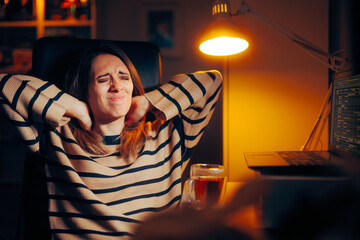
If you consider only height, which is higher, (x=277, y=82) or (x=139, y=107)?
(x=277, y=82)

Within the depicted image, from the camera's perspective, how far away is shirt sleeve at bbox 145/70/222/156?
864 mm

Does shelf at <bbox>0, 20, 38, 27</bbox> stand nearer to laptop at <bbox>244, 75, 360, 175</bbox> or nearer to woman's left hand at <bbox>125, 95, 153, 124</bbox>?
woman's left hand at <bbox>125, 95, 153, 124</bbox>

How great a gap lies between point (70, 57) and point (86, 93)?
14 cm

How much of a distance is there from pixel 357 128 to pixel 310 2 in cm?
59

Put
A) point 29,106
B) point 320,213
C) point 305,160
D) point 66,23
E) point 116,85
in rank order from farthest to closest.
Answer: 1. point 66,23
2. point 116,85
3. point 29,106
4. point 305,160
5. point 320,213

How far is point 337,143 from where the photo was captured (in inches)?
29.1

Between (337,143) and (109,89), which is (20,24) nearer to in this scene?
(109,89)

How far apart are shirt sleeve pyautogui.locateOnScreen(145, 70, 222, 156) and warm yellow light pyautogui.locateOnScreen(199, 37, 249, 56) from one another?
0.09 m

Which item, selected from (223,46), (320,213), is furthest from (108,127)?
(320,213)

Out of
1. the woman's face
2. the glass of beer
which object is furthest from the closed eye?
the glass of beer

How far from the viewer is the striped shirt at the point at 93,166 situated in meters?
0.75

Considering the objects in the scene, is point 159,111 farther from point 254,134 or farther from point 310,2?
point 310,2

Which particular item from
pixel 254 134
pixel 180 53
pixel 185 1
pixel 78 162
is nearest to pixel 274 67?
pixel 254 134

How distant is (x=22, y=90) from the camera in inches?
29.6
